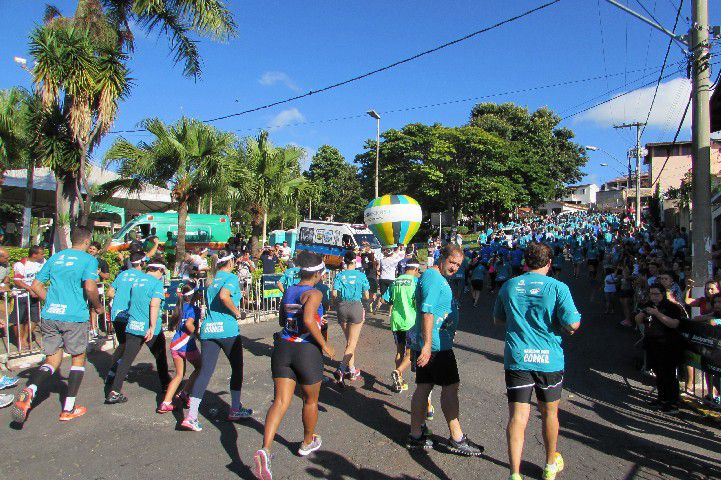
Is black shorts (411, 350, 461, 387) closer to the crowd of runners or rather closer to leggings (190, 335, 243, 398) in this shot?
the crowd of runners

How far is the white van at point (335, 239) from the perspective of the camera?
73.2 ft

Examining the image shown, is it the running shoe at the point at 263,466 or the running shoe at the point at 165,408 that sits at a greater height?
the running shoe at the point at 263,466

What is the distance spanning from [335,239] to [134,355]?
17.4 m

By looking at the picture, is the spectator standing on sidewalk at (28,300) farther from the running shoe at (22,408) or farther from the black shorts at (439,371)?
the black shorts at (439,371)

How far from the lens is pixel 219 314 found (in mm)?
4875

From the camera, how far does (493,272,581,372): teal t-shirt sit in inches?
143

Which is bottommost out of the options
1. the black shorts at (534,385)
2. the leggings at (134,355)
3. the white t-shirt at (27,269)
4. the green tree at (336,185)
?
the leggings at (134,355)

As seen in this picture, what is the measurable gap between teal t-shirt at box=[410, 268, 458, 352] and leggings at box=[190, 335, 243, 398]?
1.75 metres

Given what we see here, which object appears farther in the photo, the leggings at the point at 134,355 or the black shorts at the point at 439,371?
the leggings at the point at 134,355

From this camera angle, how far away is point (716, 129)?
11828 millimetres

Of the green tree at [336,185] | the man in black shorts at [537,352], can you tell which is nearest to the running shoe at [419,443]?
the man in black shorts at [537,352]

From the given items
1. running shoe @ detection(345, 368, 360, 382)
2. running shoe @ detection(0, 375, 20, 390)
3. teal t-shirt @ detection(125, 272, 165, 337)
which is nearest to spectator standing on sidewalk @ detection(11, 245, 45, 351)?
running shoe @ detection(0, 375, 20, 390)

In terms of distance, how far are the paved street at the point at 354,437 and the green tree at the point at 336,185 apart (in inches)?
1721

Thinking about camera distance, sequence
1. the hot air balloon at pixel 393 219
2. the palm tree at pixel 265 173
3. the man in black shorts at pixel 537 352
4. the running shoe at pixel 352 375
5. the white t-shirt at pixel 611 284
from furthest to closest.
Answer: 1. the palm tree at pixel 265 173
2. the white t-shirt at pixel 611 284
3. the hot air balloon at pixel 393 219
4. the running shoe at pixel 352 375
5. the man in black shorts at pixel 537 352
